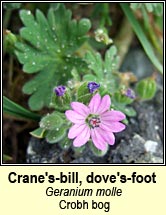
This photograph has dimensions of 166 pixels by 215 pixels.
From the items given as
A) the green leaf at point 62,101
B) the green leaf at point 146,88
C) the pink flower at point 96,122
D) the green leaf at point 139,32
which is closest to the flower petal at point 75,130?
the pink flower at point 96,122

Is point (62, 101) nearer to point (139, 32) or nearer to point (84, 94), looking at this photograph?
point (84, 94)

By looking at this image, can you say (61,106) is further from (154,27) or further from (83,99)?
(154,27)

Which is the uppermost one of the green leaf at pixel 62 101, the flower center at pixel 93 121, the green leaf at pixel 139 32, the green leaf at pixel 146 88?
the green leaf at pixel 139 32

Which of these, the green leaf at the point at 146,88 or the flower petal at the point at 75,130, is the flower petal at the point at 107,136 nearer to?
the flower petal at the point at 75,130

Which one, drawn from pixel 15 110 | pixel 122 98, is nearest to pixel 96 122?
pixel 122 98

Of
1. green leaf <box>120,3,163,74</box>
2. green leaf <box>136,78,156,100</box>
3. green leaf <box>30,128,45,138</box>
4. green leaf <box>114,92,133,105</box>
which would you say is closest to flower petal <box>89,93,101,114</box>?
green leaf <box>30,128,45,138</box>

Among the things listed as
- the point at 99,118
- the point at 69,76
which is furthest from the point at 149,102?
the point at 99,118
